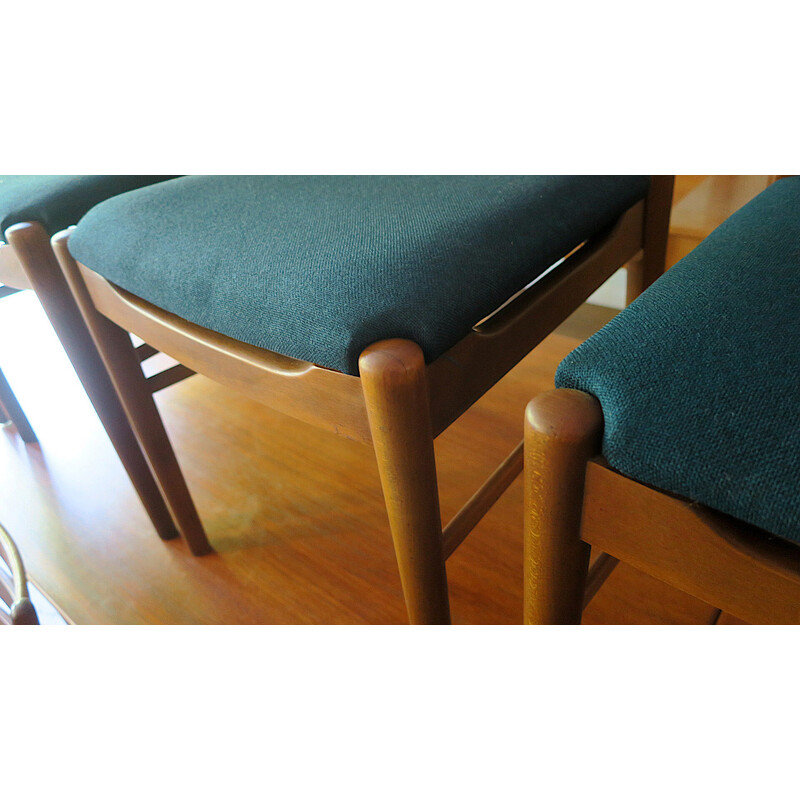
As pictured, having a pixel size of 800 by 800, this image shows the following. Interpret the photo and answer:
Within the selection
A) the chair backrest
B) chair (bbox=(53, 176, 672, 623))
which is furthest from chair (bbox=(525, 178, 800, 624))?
the chair backrest

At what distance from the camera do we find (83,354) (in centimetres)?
69

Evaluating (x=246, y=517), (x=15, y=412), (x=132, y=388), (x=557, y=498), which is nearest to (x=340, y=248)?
(x=557, y=498)

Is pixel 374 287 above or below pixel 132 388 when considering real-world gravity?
above

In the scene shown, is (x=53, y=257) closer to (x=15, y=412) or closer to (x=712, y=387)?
(x=15, y=412)

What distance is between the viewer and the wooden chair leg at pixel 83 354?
606 millimetres

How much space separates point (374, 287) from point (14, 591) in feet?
0.91

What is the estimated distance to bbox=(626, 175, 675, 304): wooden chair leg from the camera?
62 cm

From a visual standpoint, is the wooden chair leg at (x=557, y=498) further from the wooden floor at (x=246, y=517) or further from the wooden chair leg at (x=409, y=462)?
the wooden floor at (x=246, y=517)

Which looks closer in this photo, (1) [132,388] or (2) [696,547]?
(2) [696,547]

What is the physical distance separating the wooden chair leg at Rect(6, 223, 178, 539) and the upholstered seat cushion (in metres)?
0.08

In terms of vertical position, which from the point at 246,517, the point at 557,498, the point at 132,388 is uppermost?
the point at 557,498

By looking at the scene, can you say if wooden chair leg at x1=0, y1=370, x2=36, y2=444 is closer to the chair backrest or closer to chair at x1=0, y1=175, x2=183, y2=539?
chair at x1=0, y1=175, x2=183, y2=539

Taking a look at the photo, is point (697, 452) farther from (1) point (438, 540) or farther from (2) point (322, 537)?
(2) point (322, 537)

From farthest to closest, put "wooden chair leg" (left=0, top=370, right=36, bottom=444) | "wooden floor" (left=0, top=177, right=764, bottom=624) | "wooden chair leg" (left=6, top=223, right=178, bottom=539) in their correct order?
"wooden chair leg" (left=0, top=370, right=36, bottom=444)
"wooden floor" (left=0, top=177, right=764, bottom=624)
"wooden chair leg" (left=6, top=223, right=178, bottom=539)
